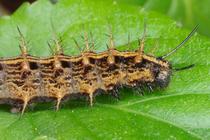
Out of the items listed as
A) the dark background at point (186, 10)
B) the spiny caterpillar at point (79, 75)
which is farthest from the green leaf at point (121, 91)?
the dark background at point (186, 10)

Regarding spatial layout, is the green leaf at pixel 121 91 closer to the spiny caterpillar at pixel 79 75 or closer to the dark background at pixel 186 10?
the spiny caterpillar at pixel 79 75

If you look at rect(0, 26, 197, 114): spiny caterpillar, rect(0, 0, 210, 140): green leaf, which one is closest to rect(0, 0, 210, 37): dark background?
rect(0, 0, 210, 140): green leaf

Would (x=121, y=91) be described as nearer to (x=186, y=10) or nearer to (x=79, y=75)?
(x=79, y=75)

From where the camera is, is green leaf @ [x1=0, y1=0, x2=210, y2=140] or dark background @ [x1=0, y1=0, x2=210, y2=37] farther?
dark background @ [x1=0, y1=0, x2=210, y2=37]

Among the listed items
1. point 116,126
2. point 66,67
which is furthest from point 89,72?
point 116,126

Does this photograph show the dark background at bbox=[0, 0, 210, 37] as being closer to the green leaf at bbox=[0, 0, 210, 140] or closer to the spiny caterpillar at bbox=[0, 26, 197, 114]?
the green leaf at bbox=[0, 0, 210, 140]

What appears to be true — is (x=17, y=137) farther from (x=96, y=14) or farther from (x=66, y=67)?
(x=96, y=14)
